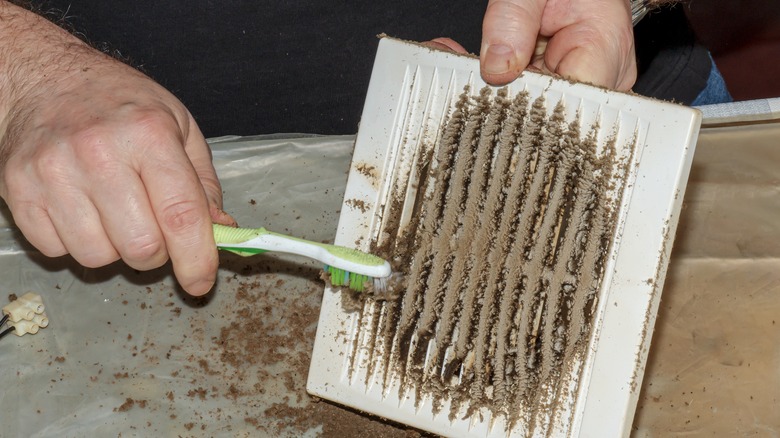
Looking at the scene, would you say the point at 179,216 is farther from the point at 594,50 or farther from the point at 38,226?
the point at 594,50

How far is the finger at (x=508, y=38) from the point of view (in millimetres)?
736

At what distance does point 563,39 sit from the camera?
Result: 860 millimetres

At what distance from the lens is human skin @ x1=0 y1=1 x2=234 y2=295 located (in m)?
0.70

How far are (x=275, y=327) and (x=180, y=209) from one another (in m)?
0.40

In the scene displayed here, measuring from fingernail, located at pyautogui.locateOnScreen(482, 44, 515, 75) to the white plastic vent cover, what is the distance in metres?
0.02

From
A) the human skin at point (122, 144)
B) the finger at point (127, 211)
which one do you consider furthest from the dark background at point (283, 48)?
the finger at point (127, 211)

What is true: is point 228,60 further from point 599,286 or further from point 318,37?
point 599,286

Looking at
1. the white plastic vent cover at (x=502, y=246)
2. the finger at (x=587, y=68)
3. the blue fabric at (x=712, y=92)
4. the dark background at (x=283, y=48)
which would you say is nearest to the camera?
the white plastic vent cover at (x=502, y=246)

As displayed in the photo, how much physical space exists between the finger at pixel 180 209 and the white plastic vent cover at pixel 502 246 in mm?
161

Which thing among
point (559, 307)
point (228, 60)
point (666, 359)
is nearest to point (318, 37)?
point (228, 60)

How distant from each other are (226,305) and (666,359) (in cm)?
68

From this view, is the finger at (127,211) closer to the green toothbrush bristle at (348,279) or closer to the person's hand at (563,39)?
the green toothbrush bristle at (348,279)

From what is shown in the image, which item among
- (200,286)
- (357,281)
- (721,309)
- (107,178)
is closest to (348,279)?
(357,281)

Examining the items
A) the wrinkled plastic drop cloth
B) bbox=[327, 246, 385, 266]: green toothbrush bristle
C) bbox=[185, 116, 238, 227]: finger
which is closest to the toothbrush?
bbox=[327, 246, 385, 266]: green toothbrush bristle
